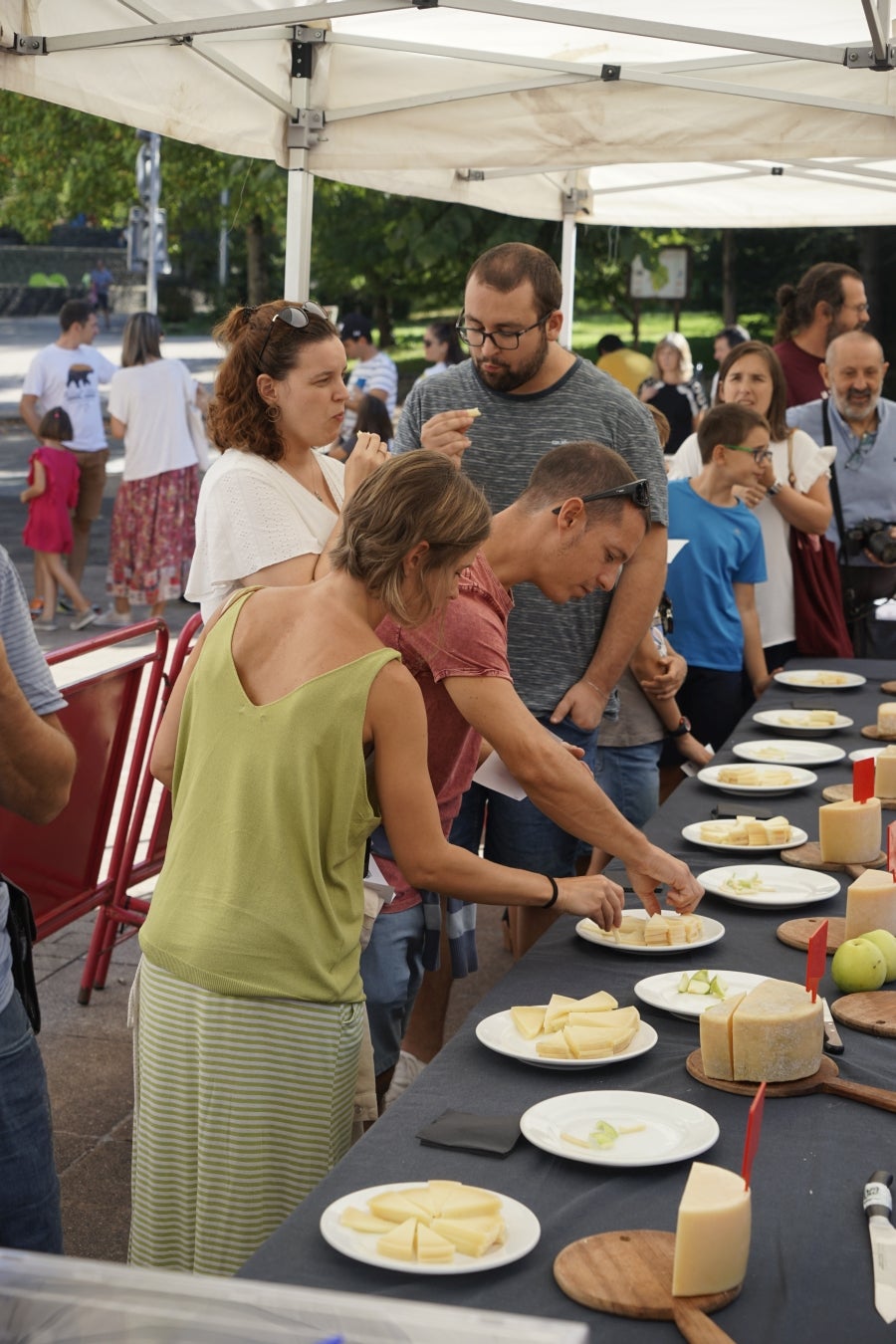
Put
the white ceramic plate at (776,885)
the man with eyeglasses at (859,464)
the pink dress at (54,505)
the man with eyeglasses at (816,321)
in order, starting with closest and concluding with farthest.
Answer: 1. the white ceramic plate at (776,885)
2. the man with eyeglasses at (859,464)
3. the man with eyeglasses at (816,321)
4. the pink dress at (54,505)

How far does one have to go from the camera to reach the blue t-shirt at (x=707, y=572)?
4.89m

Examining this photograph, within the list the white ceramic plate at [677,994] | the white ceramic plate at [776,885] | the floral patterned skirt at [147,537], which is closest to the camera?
the white ceramic plate at [677,994]

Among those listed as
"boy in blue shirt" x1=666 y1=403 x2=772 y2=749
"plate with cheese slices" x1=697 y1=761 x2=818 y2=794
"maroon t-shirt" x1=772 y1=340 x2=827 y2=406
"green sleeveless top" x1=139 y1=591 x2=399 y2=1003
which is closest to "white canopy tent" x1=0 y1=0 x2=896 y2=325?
"boy in blue shirt" x1=666 y1=403 x2=772 y2=749

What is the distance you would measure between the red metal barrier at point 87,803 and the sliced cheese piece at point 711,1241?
2.44 m

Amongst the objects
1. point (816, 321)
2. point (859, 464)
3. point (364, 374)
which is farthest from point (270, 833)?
point (364, 374)

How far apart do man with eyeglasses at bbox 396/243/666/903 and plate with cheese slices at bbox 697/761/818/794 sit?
1.04ft

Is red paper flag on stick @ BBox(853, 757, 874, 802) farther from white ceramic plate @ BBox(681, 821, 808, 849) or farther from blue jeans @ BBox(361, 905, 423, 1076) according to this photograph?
blue jeans @ BBox(361, 905, 423, 1076)

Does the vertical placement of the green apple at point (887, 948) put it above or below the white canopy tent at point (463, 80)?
below

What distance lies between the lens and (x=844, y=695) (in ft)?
16.5

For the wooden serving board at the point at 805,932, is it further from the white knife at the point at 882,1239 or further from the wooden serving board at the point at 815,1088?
the white knife at the point at 882,1239

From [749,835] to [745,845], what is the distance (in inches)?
1.0

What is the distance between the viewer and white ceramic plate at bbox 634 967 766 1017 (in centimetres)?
234

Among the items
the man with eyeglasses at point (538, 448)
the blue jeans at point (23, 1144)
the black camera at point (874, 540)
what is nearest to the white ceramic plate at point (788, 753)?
the man with eyeglasses at point (538, 448)

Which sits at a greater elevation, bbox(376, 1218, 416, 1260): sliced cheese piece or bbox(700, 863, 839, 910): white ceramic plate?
bbox(376, 1218, 416, 1260): sliced cheese piece
